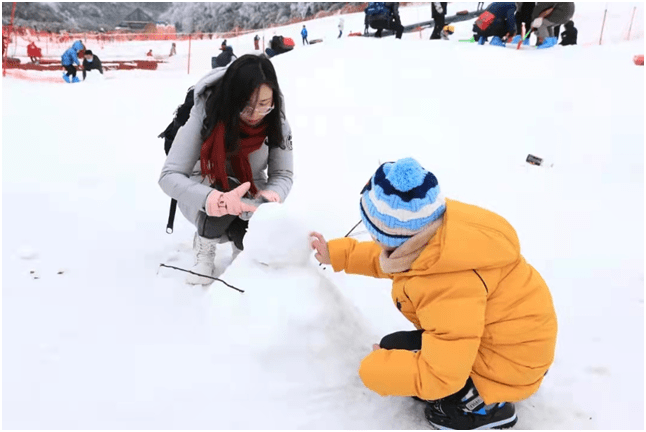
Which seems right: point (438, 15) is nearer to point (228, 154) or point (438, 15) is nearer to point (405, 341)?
point (228, 154)

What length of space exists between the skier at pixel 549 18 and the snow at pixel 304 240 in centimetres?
46

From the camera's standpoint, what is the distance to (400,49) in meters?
5.29

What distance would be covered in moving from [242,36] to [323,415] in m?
15.3

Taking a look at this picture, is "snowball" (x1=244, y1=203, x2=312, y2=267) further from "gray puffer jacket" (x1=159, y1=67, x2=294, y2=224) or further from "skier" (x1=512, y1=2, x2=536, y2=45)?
"skier" (x1=512, y1=2, x2=536, y2=45)

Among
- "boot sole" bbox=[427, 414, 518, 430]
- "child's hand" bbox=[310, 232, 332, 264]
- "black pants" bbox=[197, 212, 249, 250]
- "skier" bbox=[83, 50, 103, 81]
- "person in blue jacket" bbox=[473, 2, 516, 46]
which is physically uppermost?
"person in blue jacket" bbox=[473, 2, 516, 46]

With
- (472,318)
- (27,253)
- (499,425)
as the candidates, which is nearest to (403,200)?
(472,318)

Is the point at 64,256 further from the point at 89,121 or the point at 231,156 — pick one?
the point at 89,121

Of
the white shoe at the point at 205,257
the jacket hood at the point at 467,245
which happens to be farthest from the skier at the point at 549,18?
the jacket hood at the point at 467,245

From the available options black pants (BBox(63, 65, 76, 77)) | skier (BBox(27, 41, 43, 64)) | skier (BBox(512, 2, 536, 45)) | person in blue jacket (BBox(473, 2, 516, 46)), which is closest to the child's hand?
person in blue jacket (BBox(473, 2, 516, 46))

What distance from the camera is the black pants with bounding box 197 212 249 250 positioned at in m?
1.90

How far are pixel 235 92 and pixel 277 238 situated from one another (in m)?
0.56

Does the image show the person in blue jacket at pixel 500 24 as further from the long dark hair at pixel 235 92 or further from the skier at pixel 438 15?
the long dark hair at pixel 235 92

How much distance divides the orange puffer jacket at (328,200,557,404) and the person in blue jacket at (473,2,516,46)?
5.87m

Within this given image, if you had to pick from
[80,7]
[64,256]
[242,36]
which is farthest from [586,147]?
[80,7]
